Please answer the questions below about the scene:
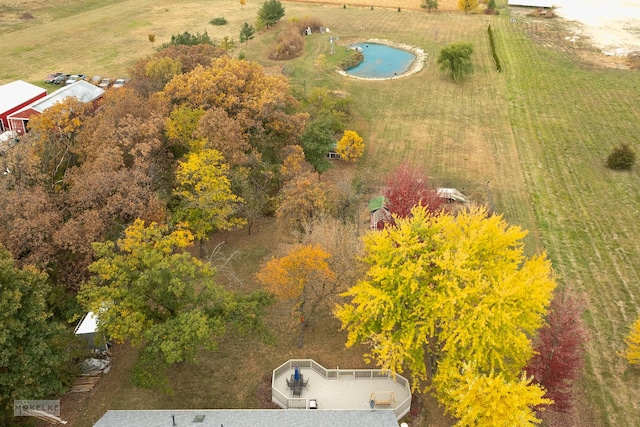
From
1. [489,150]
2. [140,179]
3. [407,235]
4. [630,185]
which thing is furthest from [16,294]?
[630,185]

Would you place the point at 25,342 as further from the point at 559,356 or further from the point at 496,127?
the point at 496,127

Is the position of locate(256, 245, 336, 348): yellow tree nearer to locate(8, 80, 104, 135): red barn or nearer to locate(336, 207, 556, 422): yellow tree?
locate(336, 207, 556, 422): yellow tree

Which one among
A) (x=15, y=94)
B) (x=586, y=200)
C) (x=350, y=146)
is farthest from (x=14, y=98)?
(x=586, y=200)

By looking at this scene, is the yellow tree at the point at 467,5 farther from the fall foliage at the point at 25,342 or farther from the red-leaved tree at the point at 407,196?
the fall foliage at the point at 25,342

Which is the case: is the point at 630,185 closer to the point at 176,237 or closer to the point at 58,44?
the point at 176,237

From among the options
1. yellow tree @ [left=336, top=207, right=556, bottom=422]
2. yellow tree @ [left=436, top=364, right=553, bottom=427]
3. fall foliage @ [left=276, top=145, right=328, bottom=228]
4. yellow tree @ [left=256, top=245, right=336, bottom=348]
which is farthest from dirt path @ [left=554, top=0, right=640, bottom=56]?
yellow tree @ [left=436, top=364, right=553, bottom=427]

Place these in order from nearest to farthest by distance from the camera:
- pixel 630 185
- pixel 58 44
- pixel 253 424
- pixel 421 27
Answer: pixel 253 424
pixel 630 185
pixel 58 44
pixel 421 27

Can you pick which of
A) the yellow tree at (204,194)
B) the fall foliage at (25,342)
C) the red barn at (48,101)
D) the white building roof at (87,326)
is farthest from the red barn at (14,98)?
the fall foliage at (25,342)
